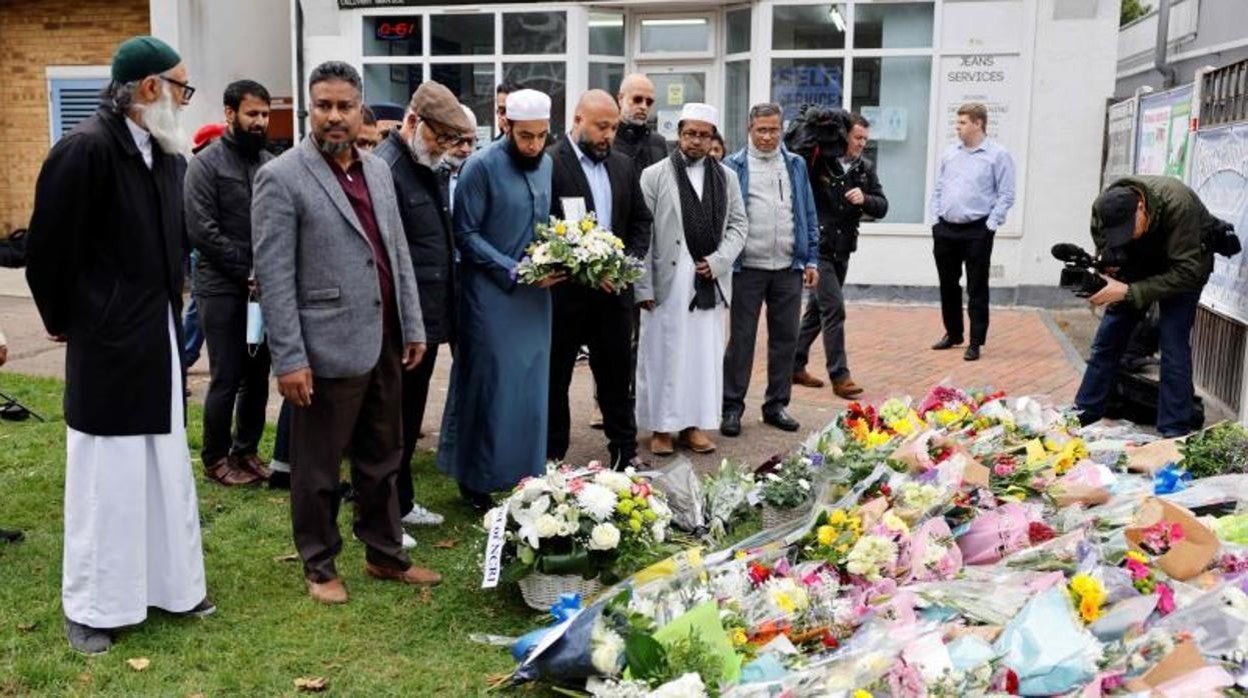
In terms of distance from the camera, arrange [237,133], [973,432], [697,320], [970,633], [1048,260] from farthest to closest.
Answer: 1. [1048,260]
2. [697,320]
3. [237,133]
4. [973,432]
5. [970,633]

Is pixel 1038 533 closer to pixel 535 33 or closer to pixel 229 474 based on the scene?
pixel 229 474

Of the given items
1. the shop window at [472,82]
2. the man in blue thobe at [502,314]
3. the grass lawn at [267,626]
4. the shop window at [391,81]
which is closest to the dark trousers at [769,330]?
the man in blue thobe at [502,314]

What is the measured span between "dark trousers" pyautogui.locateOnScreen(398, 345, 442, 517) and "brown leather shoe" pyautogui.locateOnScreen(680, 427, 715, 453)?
2.04 meters

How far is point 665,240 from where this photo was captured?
697 centimetres

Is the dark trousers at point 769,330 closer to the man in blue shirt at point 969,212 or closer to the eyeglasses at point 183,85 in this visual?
the man in blue shirt at point 969,212

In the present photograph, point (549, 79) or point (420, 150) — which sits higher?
point (549, 79)

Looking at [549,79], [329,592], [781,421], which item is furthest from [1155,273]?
[549,79]

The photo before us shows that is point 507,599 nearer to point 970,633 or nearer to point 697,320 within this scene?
point 970,633

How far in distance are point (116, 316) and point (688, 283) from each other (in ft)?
12.1

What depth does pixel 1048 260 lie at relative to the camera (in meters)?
13.4

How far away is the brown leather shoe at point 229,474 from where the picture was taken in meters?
6.34

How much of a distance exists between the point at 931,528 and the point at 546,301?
7.32ft

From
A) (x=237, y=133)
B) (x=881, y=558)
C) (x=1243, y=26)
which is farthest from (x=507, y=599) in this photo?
(x=1243, y=26)

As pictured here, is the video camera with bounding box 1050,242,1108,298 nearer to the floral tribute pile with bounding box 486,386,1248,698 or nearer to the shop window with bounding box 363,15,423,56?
the floral tribute pile with bounding box 486,386,1248,698
